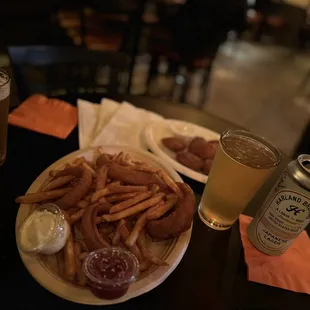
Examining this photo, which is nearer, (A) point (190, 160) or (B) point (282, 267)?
(B) point (282, 267)

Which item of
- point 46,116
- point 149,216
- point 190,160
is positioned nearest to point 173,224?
point 149,216

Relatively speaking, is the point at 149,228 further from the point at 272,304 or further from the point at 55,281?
the point at 272,304

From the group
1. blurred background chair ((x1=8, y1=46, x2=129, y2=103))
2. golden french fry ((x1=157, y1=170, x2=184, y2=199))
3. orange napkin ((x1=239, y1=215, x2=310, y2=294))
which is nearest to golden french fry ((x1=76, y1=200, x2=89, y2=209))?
golden french fry ((x1=157, y1=170, x2=184, y2=199))

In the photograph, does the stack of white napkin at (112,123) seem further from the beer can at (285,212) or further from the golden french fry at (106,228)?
the beer can at (285,212)

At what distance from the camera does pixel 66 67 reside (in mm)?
1618

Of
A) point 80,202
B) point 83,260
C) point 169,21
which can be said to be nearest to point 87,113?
point 80,202

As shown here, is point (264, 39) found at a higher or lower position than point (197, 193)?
lower

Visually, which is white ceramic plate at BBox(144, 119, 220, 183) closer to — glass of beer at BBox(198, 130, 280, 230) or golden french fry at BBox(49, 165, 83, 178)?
glass of beer at BBox(198, 130, 280, 230)

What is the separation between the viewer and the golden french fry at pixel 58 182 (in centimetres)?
89

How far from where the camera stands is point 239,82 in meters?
4.15

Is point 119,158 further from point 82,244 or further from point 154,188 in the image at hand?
point 82,244

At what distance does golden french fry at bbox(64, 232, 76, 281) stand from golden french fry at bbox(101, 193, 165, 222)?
0.10m

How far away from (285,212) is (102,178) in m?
0.47

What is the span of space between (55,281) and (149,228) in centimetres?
25
